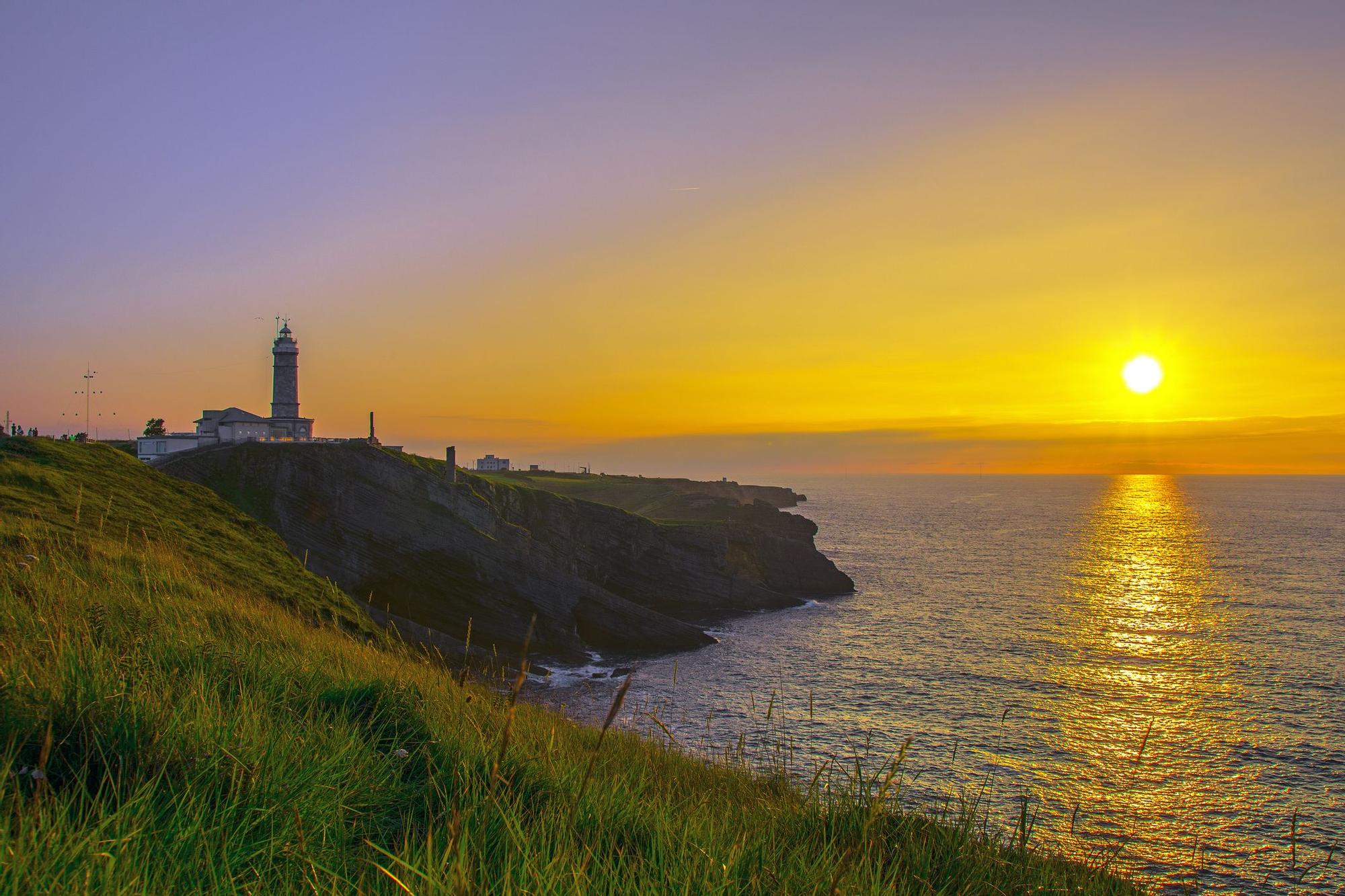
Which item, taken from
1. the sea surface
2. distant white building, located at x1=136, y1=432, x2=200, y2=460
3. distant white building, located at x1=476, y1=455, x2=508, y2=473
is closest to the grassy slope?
the sea surface

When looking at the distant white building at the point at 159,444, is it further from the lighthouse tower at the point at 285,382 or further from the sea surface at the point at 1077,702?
the sea surface at the point at 1077,702

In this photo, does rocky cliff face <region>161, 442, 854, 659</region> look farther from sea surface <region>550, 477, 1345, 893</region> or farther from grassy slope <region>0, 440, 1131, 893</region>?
grassy slope <region>0, 440, 1131, 893</region>

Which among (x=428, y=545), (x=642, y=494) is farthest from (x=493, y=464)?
(x=428, y=545)

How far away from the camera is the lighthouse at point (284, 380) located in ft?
231

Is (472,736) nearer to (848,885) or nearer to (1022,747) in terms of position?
(848,885)

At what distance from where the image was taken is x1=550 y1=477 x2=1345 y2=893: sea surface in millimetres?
20578

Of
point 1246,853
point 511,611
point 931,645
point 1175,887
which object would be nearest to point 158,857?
point 1175,887

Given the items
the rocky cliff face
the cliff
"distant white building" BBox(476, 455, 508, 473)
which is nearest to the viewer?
the rocky cliff face

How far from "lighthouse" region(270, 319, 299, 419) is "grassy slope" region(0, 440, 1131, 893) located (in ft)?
227

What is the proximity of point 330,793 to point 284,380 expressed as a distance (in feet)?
248

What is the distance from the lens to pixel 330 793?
13.1 ft

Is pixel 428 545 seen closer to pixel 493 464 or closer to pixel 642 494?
pixel 642 494

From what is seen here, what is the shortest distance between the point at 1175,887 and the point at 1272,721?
60.4 ft

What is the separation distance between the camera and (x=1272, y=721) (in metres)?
31.3
